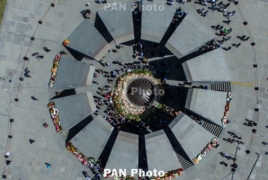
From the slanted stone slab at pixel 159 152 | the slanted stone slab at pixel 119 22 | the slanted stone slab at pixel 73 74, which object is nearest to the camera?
the slanted stone slab at pixel 159 152

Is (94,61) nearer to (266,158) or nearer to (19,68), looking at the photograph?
(19,68)

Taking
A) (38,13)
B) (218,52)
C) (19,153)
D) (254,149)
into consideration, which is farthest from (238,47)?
(19,153)

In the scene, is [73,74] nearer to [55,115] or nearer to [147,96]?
[55,115]

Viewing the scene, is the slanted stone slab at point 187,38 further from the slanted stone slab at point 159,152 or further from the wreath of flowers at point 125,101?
the slanted stone slab at point 159,152

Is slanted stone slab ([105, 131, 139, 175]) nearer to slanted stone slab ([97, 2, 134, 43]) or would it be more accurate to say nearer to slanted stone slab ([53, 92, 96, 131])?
slanted stone slab ([53, 92, 96, 131])

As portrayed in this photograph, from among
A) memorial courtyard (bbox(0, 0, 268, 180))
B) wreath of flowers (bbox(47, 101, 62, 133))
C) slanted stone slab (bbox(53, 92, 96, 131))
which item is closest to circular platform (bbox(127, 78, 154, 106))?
memorial courtyard (bbox(0, 0, 268, 180))

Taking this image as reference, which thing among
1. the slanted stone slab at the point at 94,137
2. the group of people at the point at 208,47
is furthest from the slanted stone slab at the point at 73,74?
the group of people at the point at 208,47
